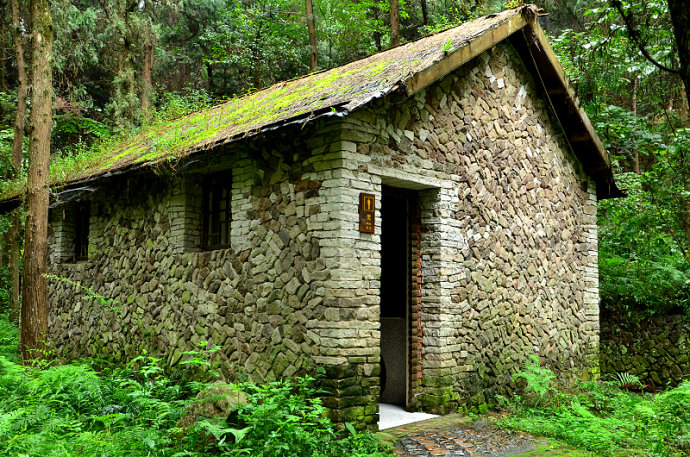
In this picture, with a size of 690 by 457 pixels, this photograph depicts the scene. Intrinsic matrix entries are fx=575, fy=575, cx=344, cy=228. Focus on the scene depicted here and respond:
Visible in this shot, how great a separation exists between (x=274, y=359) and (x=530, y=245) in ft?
14.7

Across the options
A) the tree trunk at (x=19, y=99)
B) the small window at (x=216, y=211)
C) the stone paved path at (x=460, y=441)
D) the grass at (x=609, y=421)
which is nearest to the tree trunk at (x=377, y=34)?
the tree trunk at (x=19, y=99)

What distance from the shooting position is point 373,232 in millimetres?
6480

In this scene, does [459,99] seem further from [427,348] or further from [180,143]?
[180,143]

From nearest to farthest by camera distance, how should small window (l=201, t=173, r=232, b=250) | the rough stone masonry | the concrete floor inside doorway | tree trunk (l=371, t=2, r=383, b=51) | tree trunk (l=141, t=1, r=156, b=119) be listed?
1. the rough stone masonry
2. the concrete floor inside doorway
3. small window (l=201, t=173, r=232, b=250)
4. tree trunk (l=141, t=1, r=156, b=119)
5. tree trunk (l=371, t=2, r=383, b=51)

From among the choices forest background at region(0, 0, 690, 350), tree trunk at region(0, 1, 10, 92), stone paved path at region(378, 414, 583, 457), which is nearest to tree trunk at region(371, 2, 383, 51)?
forest background at region(0, 0, 690, 350)

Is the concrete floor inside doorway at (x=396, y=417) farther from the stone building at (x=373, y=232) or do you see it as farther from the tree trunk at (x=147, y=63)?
the tree trunk at (x=147, y=63)

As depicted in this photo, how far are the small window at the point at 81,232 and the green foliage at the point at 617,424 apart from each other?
8.13 metres

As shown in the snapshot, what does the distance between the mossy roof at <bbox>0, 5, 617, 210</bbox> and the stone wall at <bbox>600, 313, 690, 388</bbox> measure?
Answer: 3.27 meters

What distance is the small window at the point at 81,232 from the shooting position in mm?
10875

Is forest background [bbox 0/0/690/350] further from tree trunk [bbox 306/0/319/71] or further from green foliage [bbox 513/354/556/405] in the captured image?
green foliage [bbox 513/354/556/405]

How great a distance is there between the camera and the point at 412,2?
23406 millimetres

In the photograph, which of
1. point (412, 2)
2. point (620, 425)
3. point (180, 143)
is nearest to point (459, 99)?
point (180, 143)

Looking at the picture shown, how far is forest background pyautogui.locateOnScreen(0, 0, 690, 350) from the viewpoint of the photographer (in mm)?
10016

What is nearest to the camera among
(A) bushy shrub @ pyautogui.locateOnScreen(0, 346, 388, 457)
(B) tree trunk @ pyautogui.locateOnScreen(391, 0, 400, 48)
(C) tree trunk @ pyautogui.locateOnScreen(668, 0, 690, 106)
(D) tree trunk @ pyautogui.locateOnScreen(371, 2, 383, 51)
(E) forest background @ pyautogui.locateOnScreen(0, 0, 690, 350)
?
(C) tree trunk @ pyautogui.locateOnScreen(668, 0, 690, 106)
